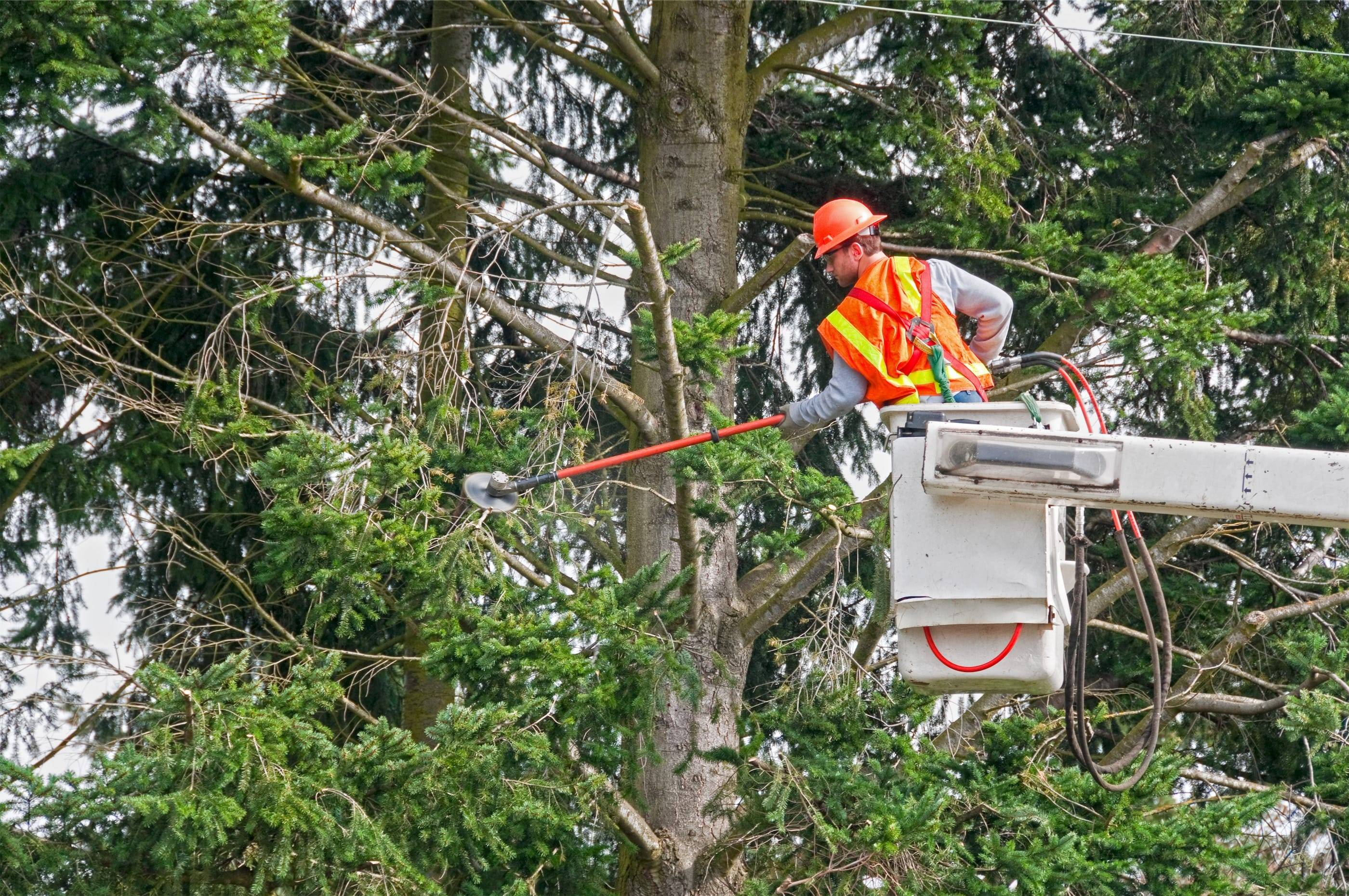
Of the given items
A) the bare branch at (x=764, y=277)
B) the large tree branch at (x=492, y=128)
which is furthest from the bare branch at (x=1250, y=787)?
the large tree branch at (x=492, y=128)

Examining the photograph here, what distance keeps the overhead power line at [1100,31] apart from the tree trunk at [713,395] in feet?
2.37

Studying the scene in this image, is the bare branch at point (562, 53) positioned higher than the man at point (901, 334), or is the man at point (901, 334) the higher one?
the bare branch at point (562, 53)

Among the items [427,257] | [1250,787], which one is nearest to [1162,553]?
[1250,787]

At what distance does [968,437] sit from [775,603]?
16.3ft

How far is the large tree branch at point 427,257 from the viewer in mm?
8016

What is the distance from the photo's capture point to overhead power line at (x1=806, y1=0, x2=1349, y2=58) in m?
8.98

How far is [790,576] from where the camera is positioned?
8.95m

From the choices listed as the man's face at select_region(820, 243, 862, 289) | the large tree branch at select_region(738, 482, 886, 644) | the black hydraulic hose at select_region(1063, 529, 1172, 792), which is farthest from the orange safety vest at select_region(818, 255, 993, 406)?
the large tree branch at select_region(738, 482, 886, 644)

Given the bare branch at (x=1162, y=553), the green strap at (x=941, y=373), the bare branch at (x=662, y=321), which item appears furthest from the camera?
the bare branch at (x=1162, y=553)

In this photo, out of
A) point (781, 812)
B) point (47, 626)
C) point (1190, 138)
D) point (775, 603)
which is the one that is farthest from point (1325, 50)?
point (47, 626)

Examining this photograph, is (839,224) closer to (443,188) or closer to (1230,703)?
(443,188)

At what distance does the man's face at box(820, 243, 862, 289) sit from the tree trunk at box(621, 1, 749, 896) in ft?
8.05

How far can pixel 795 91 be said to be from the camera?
12.2 metres

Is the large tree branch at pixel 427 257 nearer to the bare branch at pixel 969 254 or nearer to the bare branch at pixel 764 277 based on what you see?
the bare branch at pixel 764 277
